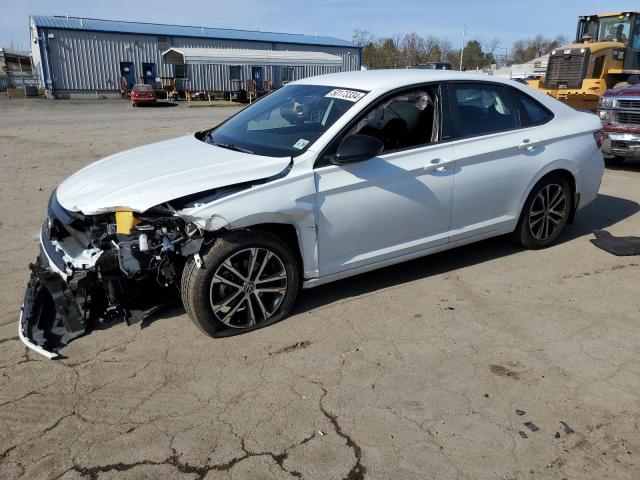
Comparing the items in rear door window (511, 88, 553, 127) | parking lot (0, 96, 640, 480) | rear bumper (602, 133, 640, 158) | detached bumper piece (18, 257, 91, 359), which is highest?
rear door window (511, 88, 553, 127)

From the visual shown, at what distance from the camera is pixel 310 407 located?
9.95ft

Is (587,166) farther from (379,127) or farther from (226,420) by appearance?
(226,420)

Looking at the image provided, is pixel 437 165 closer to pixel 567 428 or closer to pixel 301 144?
pixel 301 144

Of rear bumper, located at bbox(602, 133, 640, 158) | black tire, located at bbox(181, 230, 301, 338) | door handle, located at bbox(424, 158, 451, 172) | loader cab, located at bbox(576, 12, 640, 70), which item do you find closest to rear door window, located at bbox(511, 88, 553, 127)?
door handle, located at bbox(424, 158, 451, 172)

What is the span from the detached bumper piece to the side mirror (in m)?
1.89

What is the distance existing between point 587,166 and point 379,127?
2.58 meters

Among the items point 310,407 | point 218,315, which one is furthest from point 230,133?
point 310,407

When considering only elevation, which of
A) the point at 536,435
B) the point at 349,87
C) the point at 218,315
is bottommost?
the point at 536,435

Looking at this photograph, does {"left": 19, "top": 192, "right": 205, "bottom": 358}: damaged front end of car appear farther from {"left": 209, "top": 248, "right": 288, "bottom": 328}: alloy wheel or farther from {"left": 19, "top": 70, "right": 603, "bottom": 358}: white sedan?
{"left": 209, "top": 248, "right": 288, "bottom": 328}: alloy wheel

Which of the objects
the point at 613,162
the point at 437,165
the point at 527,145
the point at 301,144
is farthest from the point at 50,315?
the point at 613,162

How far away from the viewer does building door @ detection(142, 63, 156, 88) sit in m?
39.8

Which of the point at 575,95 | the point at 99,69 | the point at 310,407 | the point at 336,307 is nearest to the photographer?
the point at 310,407

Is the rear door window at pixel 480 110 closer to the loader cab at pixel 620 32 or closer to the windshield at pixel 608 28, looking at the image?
the loader cab at pixel 620 32

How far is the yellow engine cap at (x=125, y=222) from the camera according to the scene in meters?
3.43
